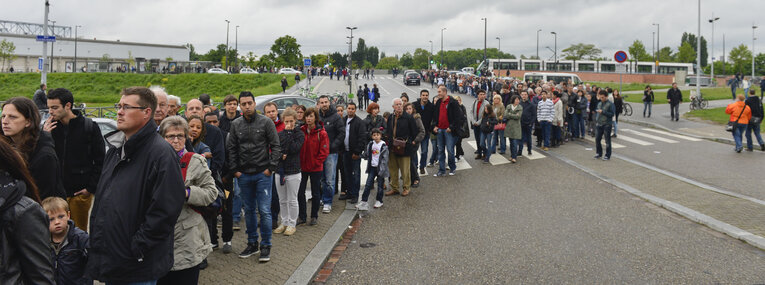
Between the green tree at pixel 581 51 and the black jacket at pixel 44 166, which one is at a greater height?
the green tree at pixel 581 51

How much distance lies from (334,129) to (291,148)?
193 centimetres

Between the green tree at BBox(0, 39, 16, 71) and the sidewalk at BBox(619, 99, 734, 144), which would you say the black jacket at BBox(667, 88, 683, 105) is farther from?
the green tree at BBox(0, 39, 16, 71)

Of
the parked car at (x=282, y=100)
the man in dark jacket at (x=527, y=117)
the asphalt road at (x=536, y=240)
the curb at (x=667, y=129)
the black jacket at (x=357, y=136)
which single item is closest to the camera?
the asphalt road at (x=536, y=240)

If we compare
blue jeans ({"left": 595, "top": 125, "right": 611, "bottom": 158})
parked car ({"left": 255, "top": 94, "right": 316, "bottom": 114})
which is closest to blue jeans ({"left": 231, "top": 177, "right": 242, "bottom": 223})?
parked car ({"left": 255, "top": 94, "right": 316, "bottom": 114})

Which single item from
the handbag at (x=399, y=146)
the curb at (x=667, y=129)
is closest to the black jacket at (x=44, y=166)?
the handbag at (x=399, y=146)

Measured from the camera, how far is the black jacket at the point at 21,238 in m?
2.58

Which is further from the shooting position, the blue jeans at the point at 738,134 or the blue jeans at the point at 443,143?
the blue jeans at the point at 738,134

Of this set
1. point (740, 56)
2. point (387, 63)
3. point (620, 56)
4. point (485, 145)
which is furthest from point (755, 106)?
point (387, 63)

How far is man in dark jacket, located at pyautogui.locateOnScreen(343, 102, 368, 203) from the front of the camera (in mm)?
9250

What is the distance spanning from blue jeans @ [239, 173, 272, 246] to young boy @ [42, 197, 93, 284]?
2404mm

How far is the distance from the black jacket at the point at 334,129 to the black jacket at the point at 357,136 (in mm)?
310

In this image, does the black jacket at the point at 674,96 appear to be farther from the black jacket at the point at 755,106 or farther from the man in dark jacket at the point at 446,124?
the man in dark jacket at the point at 446,124

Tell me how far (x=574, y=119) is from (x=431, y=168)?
7.49 m

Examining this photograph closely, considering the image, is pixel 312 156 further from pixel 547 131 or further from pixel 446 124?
pixel 547 131
